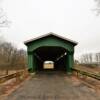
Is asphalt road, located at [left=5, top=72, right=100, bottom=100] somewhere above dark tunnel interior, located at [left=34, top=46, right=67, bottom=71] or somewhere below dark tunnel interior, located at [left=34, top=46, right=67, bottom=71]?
below

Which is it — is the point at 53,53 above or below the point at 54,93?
above

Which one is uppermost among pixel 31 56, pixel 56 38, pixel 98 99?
pixel 56 38

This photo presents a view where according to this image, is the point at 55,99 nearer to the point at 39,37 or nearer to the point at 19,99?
the point at 19,99

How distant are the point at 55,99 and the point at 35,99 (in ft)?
2.60

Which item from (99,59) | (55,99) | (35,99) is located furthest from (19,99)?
(99,59)

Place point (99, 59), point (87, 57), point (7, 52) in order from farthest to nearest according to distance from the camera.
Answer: point (87, 57)
point (99, 59)
point (7, 52)

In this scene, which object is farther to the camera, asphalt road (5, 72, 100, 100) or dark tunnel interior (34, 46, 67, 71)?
dark tunnel interior (34, 46, 67, 71)

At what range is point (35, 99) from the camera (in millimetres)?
9695

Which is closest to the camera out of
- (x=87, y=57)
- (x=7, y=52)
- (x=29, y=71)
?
(x=29, y=71)

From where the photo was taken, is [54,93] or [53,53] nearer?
[54,93]

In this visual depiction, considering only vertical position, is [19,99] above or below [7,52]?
below

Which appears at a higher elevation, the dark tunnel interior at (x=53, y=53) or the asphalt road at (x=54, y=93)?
the dark tunnel interior at (x=53, y=53)

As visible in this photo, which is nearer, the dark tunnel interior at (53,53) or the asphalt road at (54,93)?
the asphalt road at (54,93)

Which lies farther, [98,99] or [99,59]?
[99,59]
